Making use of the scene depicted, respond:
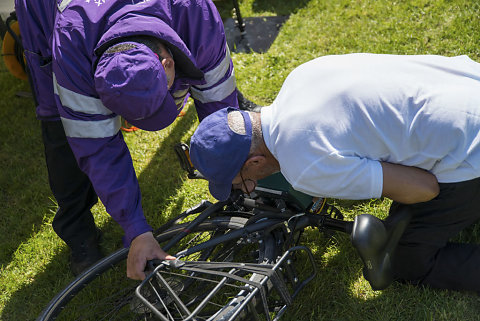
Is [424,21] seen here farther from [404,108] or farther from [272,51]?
[404,108]

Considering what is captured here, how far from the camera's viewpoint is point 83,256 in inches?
133

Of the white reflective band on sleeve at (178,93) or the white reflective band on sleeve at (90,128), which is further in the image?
the white reflective band on sleeve at (178,93)

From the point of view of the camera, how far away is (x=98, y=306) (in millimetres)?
3045

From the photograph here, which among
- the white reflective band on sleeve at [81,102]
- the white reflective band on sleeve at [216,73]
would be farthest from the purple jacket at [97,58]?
the white reflective band on sleeve at [216,73]

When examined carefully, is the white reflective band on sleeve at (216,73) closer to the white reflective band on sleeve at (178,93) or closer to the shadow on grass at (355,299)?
the white reflective band on sleeve at (178,93)

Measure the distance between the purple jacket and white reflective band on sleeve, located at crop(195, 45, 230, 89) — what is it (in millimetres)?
103

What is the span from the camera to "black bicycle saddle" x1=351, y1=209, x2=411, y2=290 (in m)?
2.12

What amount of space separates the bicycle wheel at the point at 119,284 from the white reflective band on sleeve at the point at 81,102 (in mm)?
815

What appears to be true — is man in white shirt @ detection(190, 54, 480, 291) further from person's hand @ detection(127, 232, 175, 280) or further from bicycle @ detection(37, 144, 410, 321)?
person's hand @ detection(127, 232, 175, 280)

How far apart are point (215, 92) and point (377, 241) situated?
1.30m

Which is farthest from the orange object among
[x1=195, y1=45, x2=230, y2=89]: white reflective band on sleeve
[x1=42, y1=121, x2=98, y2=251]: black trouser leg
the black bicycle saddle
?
the black bicycle saddle

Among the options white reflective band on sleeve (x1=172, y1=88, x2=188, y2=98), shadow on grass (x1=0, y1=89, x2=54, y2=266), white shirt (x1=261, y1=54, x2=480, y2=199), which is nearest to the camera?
white shirt (x1=261, y1=54, x2=480, y2=199)

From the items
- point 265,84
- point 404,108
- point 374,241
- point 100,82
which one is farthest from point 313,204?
point 265,84

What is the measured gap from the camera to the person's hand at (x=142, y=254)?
8.02ft
